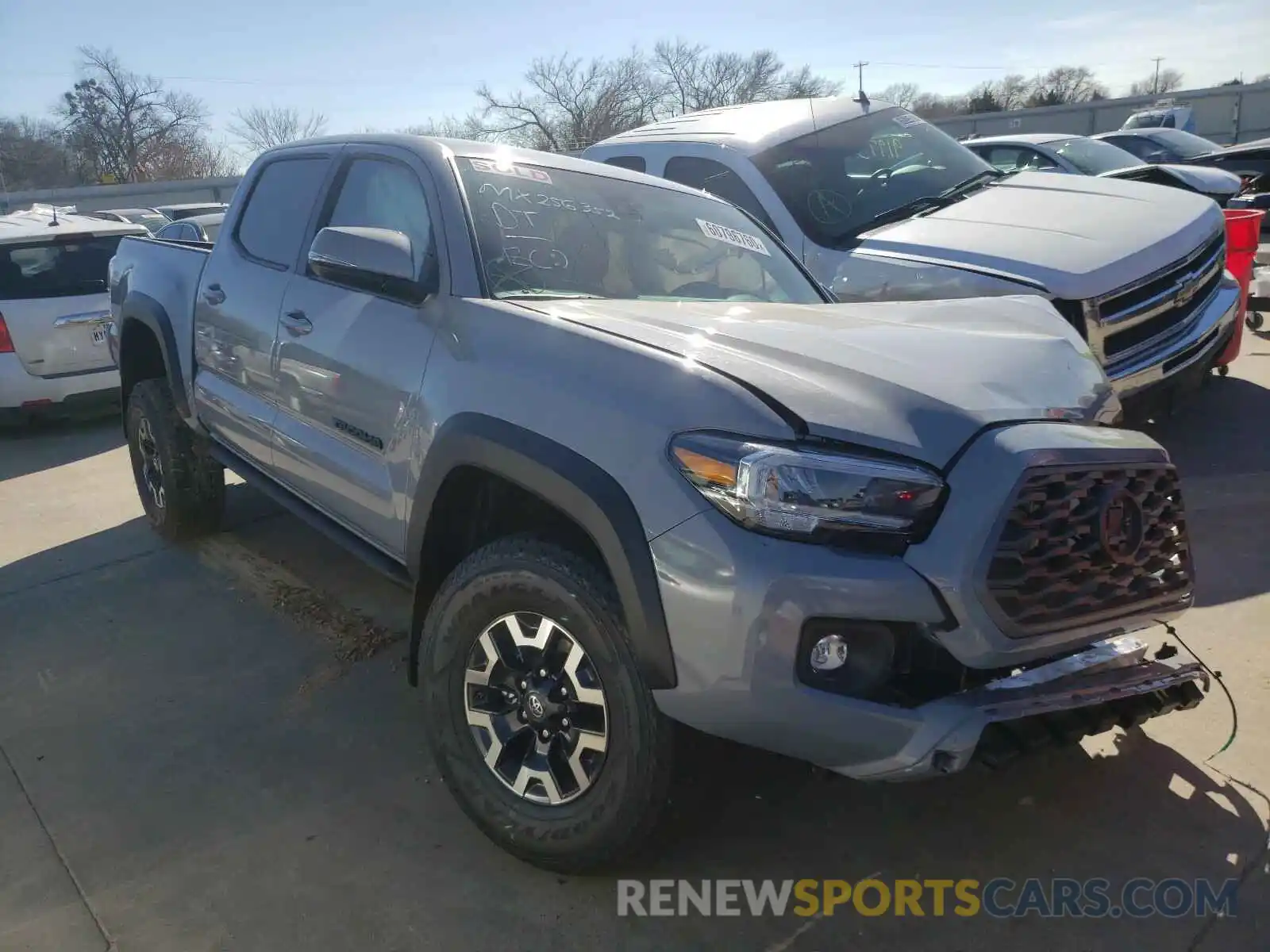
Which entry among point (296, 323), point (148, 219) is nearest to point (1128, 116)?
point (148, 219)

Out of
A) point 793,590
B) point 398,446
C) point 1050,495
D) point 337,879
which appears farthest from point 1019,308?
point 337,879

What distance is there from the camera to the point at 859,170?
19.8ft

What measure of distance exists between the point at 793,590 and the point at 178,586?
3646 mm

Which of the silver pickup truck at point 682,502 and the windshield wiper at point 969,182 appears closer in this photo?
the silver pickup truck at point 682,502

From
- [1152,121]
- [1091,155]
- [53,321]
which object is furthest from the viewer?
[1152,121]

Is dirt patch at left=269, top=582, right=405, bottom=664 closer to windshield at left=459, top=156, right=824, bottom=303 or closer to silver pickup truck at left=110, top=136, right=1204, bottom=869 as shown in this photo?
silver pickup truck at left=110, top=136, right=1204, bottom=869

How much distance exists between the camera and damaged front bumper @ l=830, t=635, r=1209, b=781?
6.81 feet

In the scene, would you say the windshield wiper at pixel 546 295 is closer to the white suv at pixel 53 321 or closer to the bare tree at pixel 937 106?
the white suv at pixel 53 321

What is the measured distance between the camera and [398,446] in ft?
9.95

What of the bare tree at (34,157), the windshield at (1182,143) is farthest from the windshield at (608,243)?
the bare tree at (34,157)

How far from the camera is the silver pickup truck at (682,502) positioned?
2.11m

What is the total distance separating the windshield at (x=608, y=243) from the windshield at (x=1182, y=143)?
14.2 m

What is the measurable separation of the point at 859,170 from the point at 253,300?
3.69 metres

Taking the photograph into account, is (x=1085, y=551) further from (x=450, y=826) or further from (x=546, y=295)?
A: (x=450, y=826)
